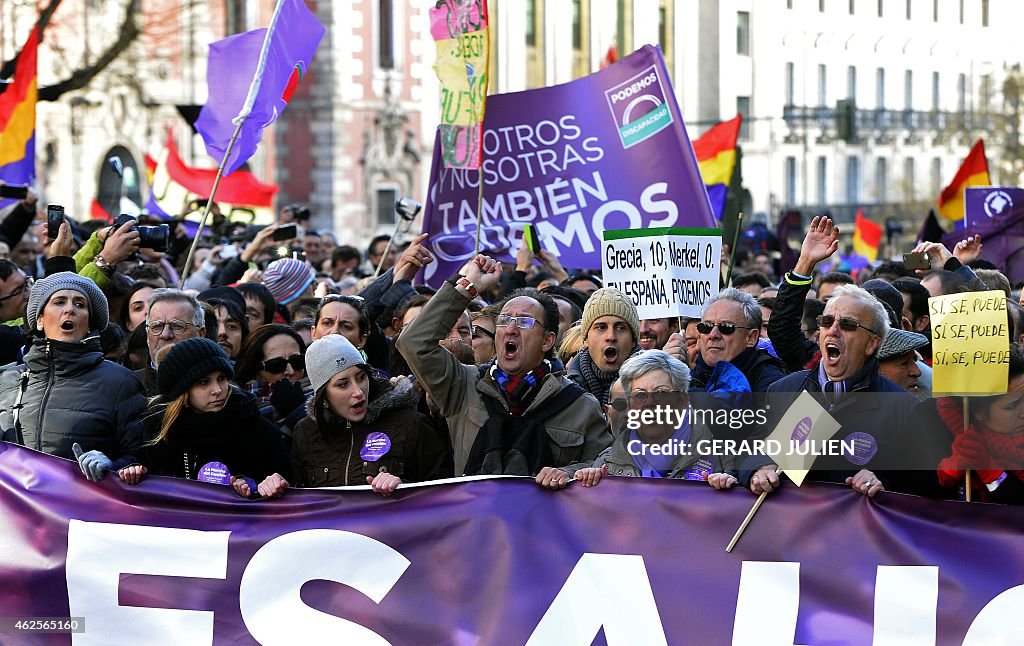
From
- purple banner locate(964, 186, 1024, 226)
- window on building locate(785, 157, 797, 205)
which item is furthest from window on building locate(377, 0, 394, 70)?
purple banner locate(964, 186, 1024, 226)

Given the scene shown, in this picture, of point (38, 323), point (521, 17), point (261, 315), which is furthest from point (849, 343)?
point (521, 17)

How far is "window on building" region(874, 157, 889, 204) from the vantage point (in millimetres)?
69375

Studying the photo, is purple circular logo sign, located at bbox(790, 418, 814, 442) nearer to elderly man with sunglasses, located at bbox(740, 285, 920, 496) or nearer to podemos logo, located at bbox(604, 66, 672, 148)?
elderly man with sunglasses, located at bbox(740, 285, 920, 496)

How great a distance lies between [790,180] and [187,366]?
190ft

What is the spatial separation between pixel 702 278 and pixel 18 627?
11.2ft

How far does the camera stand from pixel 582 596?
5828 mm

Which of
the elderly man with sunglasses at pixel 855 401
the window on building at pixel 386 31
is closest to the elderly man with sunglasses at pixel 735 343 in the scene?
the elderly man with sunglasses at pixel 855 401

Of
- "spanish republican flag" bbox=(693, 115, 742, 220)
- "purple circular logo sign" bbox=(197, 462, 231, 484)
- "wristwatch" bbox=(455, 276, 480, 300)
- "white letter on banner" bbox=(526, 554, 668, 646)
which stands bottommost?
"white letter on banner" bbox=(526, 554, 668, 646)

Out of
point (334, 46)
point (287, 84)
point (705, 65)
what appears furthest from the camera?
point (334, 46)

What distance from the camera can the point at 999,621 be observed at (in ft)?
17.9

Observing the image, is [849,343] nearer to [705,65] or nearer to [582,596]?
[582,596]

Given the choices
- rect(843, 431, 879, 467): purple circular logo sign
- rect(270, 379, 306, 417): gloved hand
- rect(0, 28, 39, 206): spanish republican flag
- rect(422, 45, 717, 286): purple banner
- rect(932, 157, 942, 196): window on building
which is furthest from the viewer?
Answer: rect(932, 157, 942, 196): window on building

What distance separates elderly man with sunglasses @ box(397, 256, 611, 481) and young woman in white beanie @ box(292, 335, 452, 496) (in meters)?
0.11

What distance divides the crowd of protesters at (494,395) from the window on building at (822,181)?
58.7 metres
